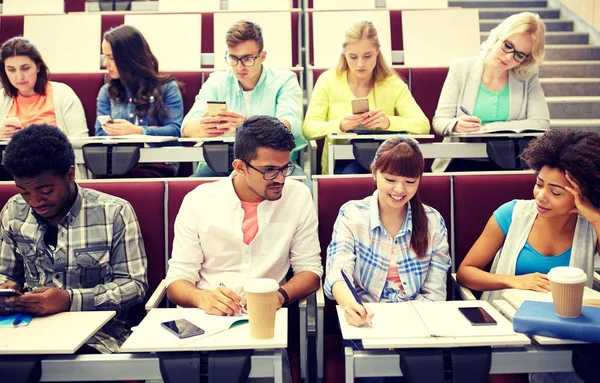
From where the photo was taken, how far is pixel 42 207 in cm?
161

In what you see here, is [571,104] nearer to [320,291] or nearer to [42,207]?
[320,291]

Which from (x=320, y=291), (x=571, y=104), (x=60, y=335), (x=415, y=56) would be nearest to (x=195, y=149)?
(x=320, y=291)

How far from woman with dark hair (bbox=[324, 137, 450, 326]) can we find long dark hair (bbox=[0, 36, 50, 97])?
1.62 meters

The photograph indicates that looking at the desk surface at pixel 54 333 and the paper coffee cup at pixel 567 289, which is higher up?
the paper coffee cup at pixel 567 289

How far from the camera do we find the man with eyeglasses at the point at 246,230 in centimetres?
168

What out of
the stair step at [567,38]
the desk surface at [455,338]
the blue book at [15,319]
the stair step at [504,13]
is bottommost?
the desk surface at [455,338]

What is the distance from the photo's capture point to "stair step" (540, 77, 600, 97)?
4.18m

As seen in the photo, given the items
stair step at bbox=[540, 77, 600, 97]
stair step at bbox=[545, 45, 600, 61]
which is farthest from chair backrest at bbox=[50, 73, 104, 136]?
stair step at bbox=[545, 45, 600, 61]

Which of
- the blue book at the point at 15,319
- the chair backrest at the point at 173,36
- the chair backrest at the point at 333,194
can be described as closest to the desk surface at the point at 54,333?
the blue book at the point at 15,319

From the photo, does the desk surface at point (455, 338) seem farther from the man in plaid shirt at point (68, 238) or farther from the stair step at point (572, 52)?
the stair step at point (572, 52)

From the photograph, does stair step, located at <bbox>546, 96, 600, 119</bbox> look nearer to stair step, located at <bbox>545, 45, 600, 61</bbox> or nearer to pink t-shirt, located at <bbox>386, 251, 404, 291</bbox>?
stair step, located at <bbox>545, 45, 600, 61</bbox>

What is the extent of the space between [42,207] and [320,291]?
75cm

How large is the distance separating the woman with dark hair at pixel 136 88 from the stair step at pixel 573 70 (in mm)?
2799

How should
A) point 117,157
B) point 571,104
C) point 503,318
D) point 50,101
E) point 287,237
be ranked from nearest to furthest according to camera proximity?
point 503,318, point 287,237, point 117,157, point 50,101, point 571,104
